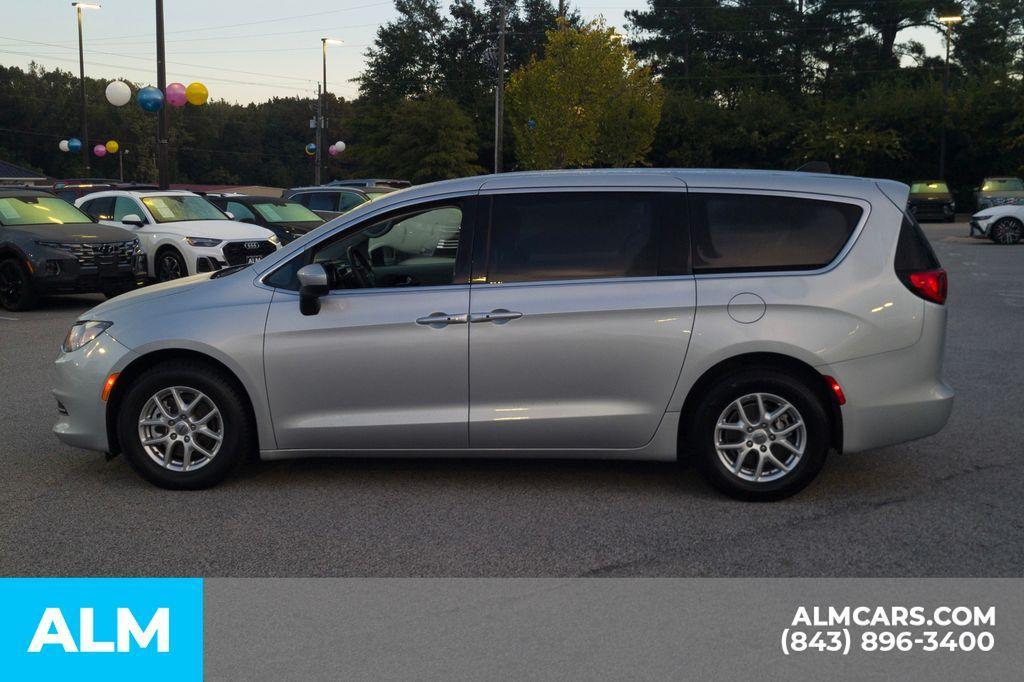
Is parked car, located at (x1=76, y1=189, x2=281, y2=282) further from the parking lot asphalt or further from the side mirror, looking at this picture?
the side mirror

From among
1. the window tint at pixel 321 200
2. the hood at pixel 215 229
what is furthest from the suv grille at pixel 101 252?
the window tint at pixel 321 200

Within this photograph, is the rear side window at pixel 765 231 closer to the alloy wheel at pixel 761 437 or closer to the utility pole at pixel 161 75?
the alloy wheel at pixel 761 437

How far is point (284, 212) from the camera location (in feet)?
73.0

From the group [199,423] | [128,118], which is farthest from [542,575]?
[128,118]

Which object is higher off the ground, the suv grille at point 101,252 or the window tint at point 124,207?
the window tint at point 124,207

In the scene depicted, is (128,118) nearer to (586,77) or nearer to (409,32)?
(409,32)

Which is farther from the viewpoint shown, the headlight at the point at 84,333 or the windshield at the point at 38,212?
the windshield at the point at 38,212

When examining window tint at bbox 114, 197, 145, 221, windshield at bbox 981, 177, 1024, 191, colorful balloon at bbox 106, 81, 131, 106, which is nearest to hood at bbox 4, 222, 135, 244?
window tint at bbox 114, 197, 145, 221

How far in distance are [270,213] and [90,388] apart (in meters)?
15.9

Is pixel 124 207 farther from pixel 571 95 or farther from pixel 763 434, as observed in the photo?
pixel 571 95

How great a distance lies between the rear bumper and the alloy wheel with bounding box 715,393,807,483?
0.27 metres

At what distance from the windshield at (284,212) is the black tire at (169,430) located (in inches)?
619

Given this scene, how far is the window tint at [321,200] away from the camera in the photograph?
25109mm

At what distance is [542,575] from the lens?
4949mm
